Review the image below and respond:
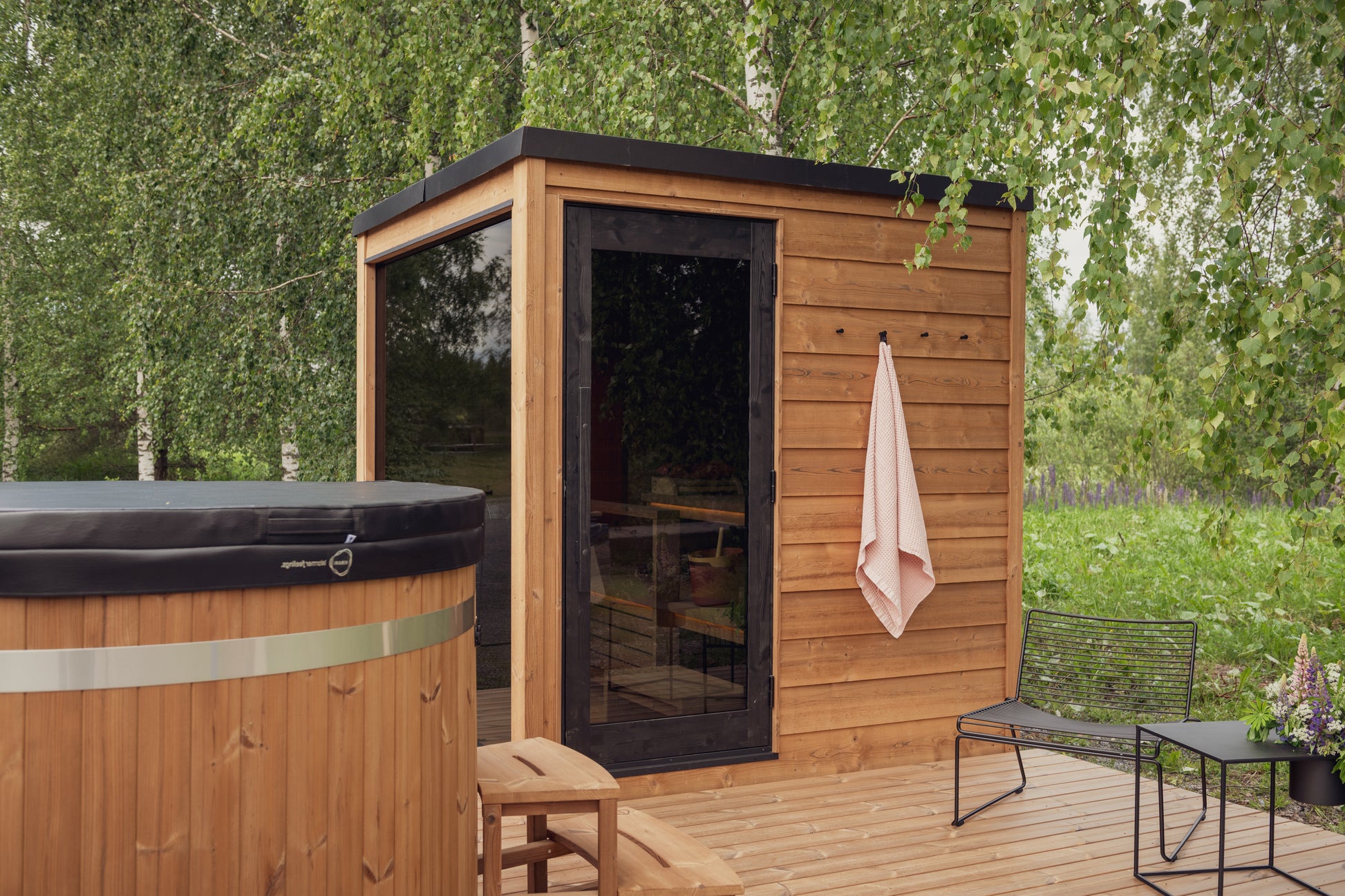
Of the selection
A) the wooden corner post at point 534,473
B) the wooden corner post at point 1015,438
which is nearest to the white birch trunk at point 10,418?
the wooden corner post at point 534,473

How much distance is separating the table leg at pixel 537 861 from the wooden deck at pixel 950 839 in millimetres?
294

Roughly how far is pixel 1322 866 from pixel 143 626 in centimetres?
356

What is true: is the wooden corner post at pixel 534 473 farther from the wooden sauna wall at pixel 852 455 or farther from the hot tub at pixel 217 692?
the hot tub at pixel 217 692

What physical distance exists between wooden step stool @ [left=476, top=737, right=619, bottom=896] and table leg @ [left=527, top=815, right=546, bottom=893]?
25cm

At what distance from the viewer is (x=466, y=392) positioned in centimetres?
459

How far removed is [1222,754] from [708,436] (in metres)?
2.01

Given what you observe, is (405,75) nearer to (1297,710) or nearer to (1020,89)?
(1020,89)

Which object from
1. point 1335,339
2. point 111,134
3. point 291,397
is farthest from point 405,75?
point 1335,339

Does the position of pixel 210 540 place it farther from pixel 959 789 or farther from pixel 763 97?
pixel 763 97

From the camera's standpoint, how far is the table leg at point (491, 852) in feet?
7.88

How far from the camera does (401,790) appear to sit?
198 cm

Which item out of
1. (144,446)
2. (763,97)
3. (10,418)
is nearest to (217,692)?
(763,97)

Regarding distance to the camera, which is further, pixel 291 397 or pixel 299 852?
pixel 291 397

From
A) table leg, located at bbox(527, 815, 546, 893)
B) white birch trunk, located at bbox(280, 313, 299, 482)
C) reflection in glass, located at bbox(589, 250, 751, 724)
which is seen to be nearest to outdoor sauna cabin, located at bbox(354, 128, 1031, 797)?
reflection in glass, located at bbox(589, 250, 751, 724)
